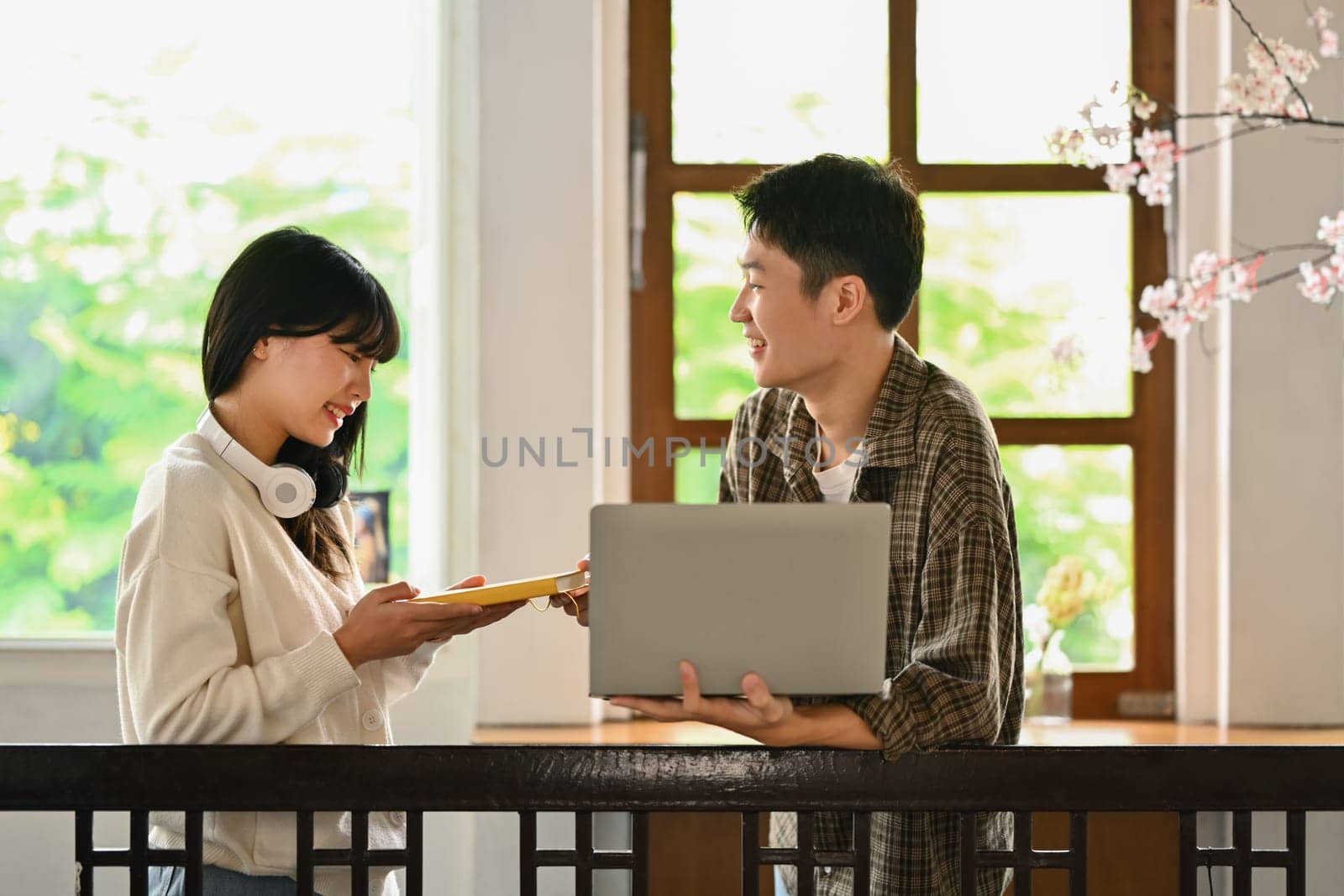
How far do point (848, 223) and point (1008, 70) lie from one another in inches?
56.9

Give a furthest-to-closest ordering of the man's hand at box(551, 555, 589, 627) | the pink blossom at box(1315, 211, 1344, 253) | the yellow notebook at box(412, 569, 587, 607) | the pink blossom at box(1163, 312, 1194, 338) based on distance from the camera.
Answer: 1. the pink blossom at box(1163, 312, 1194, 338)
2. the pink blossom at box(1315, 211, 1344, 253)
3. the man's hand at box(551, 555, 589, 627)
4. the yellow notebook at box(412, 569, 587, 607)

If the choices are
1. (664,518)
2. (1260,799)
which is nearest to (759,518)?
(664,518)

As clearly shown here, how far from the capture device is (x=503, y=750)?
106cm

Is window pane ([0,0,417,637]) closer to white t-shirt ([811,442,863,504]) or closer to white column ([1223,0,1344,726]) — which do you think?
white t-shirt ([811,442,863,504])

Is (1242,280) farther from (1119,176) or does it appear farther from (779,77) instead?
(779,77)

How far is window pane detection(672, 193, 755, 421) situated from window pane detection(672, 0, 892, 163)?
126 millimetres

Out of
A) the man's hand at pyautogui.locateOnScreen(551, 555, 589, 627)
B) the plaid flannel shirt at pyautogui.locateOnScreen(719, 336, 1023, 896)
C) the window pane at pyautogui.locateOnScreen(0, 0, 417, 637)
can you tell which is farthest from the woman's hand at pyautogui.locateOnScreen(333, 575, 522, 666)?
the window pane at pyautogui.locateOnScreen(0, 0, 417, 637)

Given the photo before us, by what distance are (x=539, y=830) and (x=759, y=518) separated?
1630 mm

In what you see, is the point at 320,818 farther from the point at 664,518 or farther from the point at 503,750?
the point at 664,518

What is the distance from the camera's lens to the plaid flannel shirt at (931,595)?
115 centimetres

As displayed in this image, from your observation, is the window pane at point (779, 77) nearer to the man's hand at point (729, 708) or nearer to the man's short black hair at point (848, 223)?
the man's short black hair at point (848, 223)

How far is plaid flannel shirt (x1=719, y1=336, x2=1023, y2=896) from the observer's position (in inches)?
45.4

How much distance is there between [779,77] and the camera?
8.99 ft

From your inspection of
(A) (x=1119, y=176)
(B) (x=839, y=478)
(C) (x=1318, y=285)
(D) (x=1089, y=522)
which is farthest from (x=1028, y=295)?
(B) (x=839, y=478)
